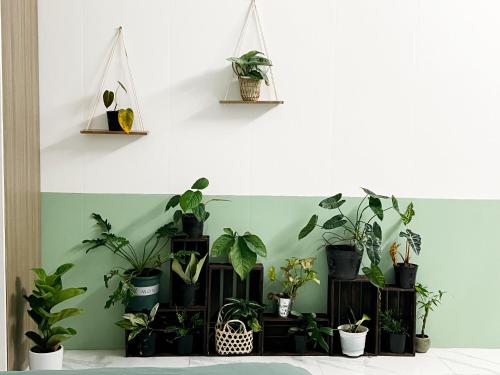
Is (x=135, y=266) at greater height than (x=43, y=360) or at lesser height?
greater

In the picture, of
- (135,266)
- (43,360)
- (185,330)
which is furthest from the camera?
(135,266)

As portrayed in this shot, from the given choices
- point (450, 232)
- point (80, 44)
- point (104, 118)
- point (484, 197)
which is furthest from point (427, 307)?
point (80, 44)

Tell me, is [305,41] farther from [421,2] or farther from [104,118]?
[104,118]

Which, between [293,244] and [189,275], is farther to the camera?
[293,244]

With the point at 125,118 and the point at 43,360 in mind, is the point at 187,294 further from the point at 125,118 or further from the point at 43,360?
the point at 125,118

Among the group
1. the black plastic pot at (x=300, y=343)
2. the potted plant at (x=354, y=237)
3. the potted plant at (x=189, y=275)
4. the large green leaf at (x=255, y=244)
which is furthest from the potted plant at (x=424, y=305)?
the potted plant at (x=189, y=275)

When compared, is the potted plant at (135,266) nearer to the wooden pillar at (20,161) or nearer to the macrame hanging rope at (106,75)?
the wooden pillar at (20,161)

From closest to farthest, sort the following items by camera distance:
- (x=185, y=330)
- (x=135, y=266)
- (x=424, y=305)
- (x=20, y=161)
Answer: (x=20, y=161) < (x=185, y=330) < (x=135, y=266) < (x=424, y=305)

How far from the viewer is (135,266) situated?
354 cm

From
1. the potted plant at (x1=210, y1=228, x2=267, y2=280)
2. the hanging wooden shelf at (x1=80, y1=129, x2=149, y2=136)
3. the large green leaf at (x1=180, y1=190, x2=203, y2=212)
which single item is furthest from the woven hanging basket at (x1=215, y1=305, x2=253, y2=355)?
the hanging wooden shelf at (x1=80, y1=129, x2=149, y2=136)

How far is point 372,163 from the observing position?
12.1ft

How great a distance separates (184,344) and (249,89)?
156 cm

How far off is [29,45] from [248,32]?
4.19ft

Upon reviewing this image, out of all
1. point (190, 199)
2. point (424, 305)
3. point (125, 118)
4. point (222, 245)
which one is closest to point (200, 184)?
point (190, 199)
